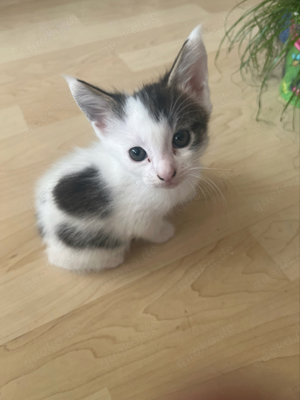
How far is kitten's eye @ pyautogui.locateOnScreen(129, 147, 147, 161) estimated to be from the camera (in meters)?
0.74

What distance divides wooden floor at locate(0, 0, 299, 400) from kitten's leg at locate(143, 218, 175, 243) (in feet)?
0.10

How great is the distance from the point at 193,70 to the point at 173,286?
64 centimetres

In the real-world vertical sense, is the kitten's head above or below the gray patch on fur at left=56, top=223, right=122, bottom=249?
above

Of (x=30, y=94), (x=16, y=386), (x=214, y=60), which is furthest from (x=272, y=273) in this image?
(x=30, y=94)

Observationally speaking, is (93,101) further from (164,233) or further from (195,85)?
(164,233)

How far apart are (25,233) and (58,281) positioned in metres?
0.22

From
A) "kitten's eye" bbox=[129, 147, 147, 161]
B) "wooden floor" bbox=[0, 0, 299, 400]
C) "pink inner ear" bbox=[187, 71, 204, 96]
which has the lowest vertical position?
"wooden floor" bbox=[0, 0, 299, 400]

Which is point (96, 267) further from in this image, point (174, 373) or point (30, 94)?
point (30, 94)

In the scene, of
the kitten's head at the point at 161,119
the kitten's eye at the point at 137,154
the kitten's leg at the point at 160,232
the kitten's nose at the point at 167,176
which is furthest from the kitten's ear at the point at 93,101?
the kitten's leg at the point at 160,232

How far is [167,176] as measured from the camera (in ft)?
2.32

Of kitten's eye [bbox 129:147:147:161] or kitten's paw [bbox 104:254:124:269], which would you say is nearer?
kitten's eye [bbox 129:147:147:161]

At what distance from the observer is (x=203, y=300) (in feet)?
3.10

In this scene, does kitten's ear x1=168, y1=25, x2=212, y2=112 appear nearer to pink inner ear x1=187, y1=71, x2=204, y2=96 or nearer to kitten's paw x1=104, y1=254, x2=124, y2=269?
pink inner ear x1=187, y1=71, x2=204, y2=96

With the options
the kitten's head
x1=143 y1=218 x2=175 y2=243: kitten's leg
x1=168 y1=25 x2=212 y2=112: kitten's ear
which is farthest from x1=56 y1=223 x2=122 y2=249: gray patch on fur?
x1=168 y1=25 x2=212 y2=112: kitten's ear
